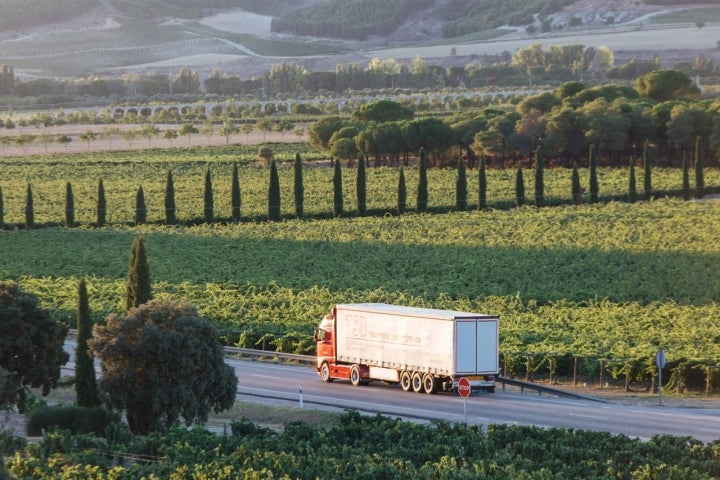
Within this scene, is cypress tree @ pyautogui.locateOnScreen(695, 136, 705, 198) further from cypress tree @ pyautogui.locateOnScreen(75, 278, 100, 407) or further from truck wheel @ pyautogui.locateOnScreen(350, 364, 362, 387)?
cypress tree @ pyautogui.locateOnScreen(75, 278, 100, 407)

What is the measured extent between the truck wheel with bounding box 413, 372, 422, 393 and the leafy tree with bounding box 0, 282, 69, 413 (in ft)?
29.9

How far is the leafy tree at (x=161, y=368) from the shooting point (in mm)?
35375

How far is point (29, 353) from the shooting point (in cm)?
3922

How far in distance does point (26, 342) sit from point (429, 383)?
10.3 m

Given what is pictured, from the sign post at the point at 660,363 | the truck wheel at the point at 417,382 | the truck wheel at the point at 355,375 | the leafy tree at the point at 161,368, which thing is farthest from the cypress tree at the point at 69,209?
the sign post at the point at 660,363

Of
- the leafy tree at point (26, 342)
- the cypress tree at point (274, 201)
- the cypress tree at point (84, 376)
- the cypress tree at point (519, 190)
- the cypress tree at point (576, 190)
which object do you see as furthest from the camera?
the cypress tree at point (576, 190)

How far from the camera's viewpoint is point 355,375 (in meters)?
44.0

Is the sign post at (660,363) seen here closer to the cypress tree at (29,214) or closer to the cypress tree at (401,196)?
the cypress tree at (401,196)

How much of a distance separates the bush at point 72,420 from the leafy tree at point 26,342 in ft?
8.45

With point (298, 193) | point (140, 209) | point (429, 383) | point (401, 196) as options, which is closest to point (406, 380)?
point (429, 383)

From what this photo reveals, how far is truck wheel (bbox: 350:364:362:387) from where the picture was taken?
4394 cm

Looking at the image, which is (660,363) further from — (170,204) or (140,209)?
(140,209)

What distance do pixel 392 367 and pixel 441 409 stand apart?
12.7 ft

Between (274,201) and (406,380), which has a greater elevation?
(274,201)
